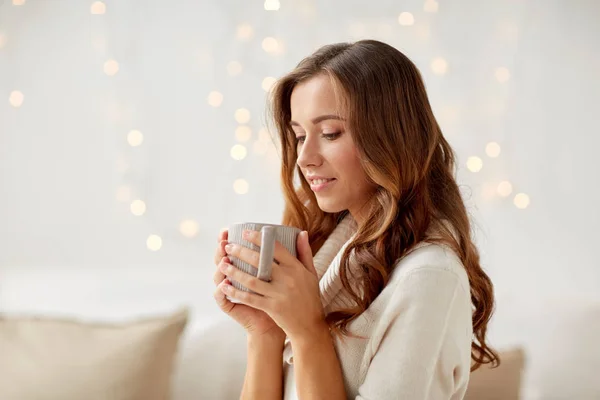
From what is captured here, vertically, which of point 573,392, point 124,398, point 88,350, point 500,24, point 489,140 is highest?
point 500,24

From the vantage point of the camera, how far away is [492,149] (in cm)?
189

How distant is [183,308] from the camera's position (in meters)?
1.65

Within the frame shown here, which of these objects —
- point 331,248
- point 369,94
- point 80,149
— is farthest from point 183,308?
point 369,94

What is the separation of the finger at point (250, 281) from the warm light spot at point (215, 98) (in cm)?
106

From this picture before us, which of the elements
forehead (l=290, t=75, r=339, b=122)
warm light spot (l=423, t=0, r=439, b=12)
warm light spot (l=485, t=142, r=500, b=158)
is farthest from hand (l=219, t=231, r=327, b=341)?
warm light spot (l=423, t=0, r=439, b=12)

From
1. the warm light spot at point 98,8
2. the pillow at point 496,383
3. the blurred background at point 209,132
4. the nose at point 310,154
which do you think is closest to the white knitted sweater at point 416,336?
the nose at point 310,154

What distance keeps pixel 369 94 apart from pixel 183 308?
841 mm

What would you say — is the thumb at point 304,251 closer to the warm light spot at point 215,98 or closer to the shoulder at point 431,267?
the shoulder at point 431,267

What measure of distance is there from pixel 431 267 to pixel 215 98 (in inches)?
46.4

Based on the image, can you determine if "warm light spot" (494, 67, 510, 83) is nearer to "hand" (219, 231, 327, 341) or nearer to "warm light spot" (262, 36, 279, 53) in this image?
"warm light spot" (262, 36, 279, 53)

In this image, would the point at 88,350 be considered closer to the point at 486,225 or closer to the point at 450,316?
the point at 450,316

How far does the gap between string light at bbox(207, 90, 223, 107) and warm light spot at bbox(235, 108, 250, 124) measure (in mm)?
63

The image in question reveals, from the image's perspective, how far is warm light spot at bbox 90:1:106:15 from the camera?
2008 millimetres

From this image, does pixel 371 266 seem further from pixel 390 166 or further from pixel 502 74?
pixel 502 74
